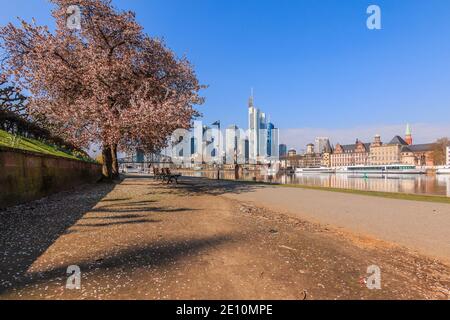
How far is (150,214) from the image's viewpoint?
30.1 ft

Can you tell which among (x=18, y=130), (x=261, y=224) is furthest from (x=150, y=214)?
(x=18, y=130)

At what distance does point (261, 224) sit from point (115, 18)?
18.3 metres

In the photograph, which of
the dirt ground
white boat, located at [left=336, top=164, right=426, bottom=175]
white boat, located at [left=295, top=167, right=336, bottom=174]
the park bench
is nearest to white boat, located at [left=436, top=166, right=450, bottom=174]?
white boat, located at [left=336, top=164, right=426, bottom=175]

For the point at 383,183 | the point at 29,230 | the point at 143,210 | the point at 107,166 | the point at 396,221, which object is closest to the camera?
the point at 29,230

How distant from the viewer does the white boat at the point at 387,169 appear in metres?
115

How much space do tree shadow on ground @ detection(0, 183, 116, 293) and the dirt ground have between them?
2 centimetres

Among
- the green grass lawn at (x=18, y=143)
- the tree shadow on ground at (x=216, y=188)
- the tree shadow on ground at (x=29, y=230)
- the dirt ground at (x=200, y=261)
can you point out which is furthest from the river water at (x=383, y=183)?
the green grass lawn at (x=18, y=143)

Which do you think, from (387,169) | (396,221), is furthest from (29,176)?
(387,169)

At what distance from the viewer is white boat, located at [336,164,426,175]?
115 m

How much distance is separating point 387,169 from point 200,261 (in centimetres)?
13816

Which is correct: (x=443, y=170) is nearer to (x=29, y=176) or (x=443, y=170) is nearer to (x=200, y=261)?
(x=200, y=261)

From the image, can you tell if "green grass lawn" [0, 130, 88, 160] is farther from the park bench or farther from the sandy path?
the sandy path

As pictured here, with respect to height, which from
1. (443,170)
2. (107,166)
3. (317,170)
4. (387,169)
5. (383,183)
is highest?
(107,166)

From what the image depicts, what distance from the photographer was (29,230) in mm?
6816
